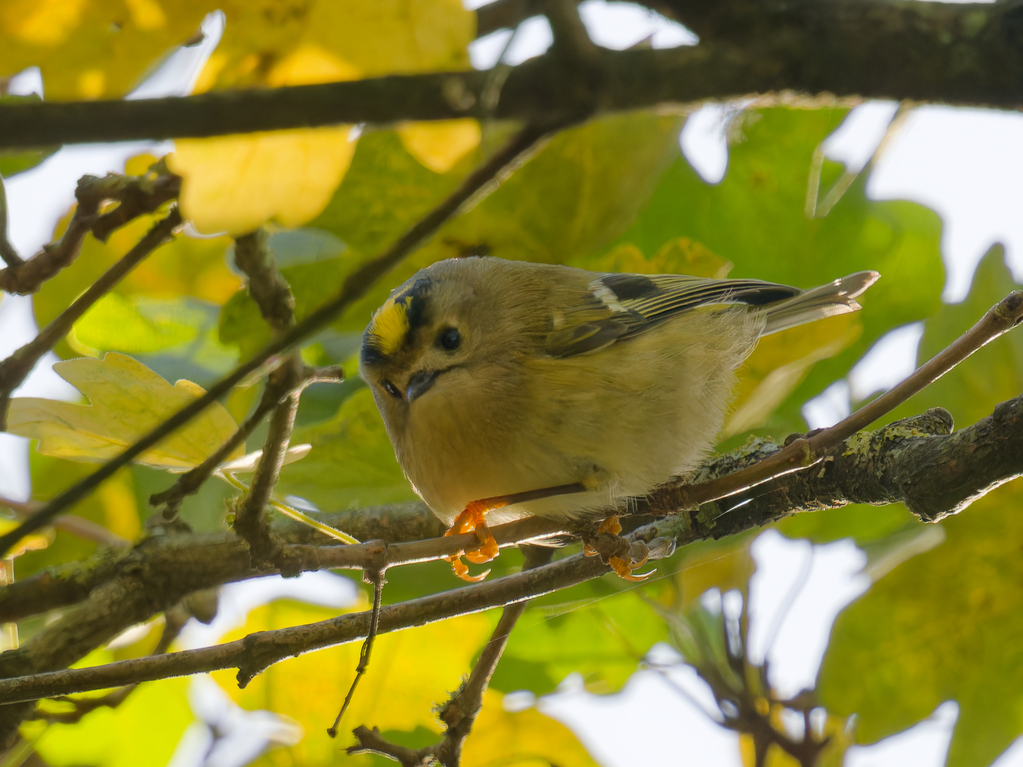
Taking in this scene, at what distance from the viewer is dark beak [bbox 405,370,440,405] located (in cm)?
135

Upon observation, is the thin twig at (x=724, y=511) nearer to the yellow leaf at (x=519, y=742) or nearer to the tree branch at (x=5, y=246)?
the yellow leaf at (x=519, y=742)

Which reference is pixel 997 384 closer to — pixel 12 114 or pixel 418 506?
pixel 418 506

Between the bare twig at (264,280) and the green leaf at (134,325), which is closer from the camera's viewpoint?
the bare twig at (264,280)

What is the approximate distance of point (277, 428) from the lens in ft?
2.25

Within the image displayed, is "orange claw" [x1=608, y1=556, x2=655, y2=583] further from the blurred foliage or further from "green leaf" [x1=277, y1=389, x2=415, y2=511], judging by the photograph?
Answer: "green leaf" [x1=277, y1=389, x2=415, y2=511]

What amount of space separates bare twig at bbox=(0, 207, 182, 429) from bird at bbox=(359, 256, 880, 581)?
20.2 inches

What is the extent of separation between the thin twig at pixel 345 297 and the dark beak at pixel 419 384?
0.87 metres

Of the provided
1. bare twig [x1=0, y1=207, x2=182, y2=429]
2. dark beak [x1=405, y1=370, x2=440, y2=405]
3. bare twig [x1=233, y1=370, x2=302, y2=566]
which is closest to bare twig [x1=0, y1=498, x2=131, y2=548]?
dark beak [x1=405, y1=370, x2=440, y2=405]

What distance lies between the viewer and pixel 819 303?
1.37 m

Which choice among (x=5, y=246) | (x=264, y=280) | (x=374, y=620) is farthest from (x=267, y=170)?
(x=5, y=246)

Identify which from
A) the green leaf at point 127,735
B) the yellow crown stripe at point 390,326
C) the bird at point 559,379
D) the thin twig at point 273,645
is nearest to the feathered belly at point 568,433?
the bird at point 559,379

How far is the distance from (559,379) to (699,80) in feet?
2.95

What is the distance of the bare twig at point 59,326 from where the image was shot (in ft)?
2.62

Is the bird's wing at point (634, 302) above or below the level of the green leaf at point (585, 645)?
above
